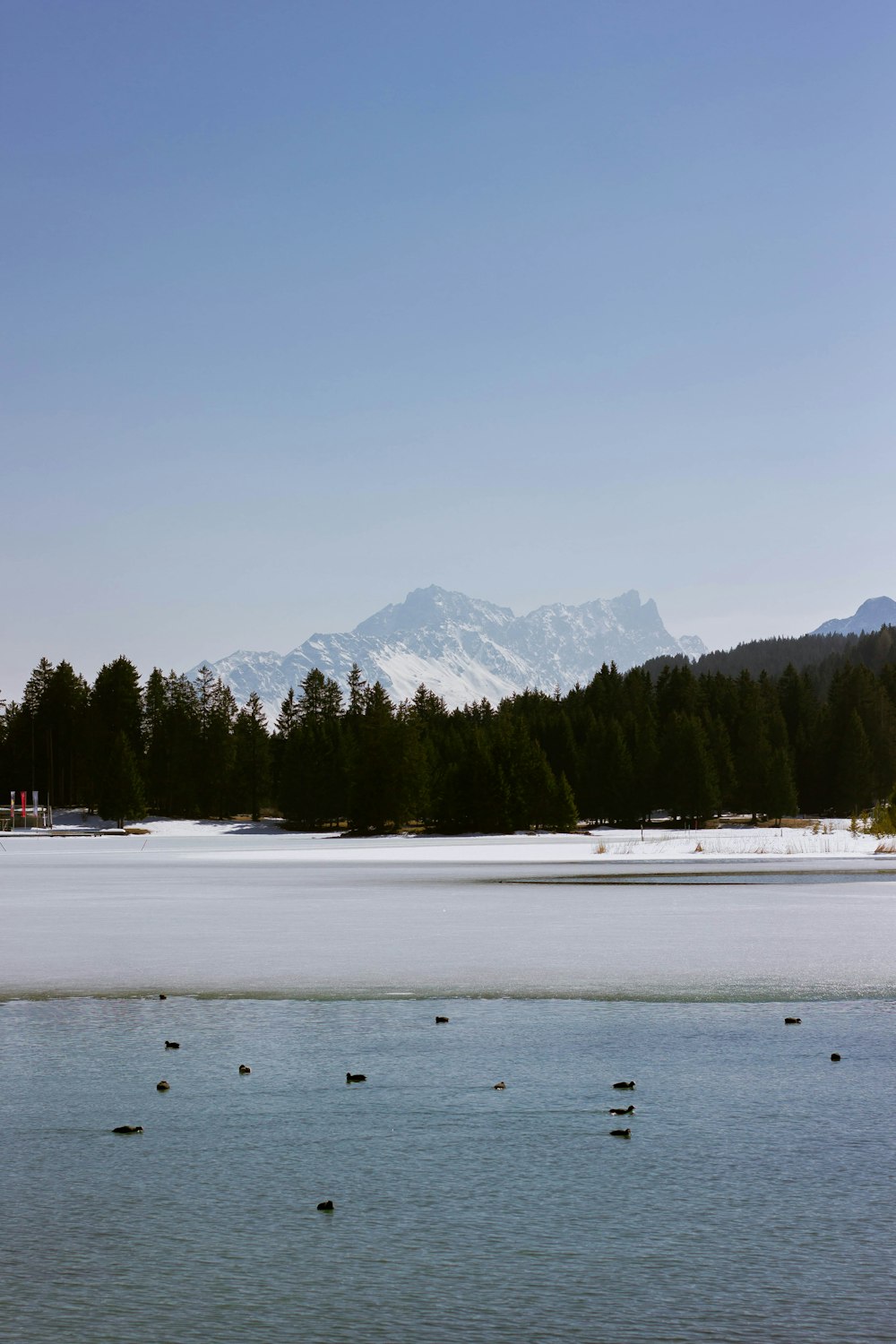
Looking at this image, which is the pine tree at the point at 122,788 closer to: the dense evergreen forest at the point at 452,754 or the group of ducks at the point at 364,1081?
the dense evergreen forest at the point at 452,754

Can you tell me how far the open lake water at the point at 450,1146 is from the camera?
19.7 ft

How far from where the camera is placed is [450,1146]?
8758mm

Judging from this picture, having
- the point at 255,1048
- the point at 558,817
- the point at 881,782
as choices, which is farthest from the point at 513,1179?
the point at 881,782

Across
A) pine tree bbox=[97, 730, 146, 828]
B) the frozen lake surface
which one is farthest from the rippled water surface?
pine tree bbox=[97, 730, 146, 828]

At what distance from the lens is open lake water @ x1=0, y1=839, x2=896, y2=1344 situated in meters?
6.01

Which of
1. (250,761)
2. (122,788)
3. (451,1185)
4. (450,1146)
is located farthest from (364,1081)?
Answer: (250,761)

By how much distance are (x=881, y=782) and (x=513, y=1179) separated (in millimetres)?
163516

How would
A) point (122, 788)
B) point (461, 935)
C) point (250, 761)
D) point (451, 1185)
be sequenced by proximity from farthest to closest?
point (250, 761) → point (122, 788) → point (461, 935) → point (451, 1185)

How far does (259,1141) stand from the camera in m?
8.88

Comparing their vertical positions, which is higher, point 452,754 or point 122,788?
point 452,754

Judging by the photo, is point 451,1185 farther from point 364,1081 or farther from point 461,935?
point 461,935

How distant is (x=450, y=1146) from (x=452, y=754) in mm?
148633

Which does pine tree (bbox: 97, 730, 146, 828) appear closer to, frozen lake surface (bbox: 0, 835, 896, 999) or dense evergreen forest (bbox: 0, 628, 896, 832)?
dense evergreen forest (bbox: 0, 628, 896, 832)

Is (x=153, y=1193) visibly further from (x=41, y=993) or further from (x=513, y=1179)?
(x=41, y=993)
